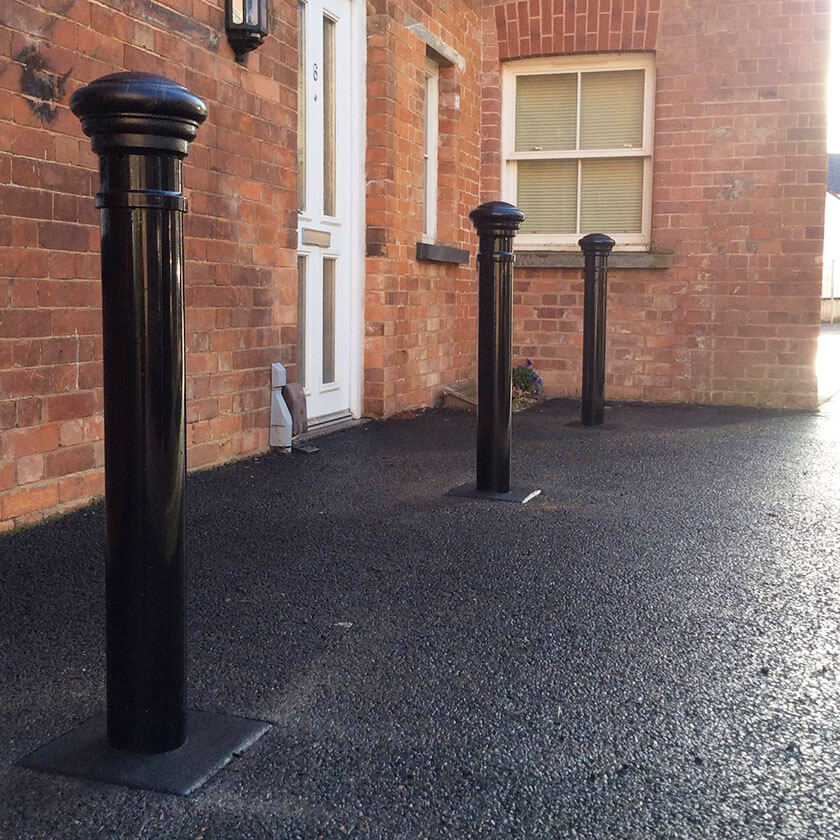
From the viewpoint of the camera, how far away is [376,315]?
7.11 m

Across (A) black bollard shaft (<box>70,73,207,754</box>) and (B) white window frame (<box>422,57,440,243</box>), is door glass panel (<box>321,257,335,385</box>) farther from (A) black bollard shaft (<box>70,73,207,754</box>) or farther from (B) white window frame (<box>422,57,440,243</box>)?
(A) black bollard shaft (<box>70,73,207,754</box>)

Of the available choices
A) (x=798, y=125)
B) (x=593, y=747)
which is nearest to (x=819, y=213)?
(x=798, y=125)

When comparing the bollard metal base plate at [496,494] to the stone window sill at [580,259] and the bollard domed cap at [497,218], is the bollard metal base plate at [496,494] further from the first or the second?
the stone window sill at [580,259]

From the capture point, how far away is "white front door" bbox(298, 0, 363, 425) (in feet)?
20.8

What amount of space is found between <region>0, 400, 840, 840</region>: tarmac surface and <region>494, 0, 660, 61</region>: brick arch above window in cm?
498

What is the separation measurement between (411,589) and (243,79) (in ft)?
10.2

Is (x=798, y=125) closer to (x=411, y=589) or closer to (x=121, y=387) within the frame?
(x=411, y=589)

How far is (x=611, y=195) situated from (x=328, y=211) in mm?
3260

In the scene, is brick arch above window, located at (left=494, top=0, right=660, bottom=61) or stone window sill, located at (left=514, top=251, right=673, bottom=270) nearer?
brick arch above window, located at (left=494, top=0, right=660, bottom=61)

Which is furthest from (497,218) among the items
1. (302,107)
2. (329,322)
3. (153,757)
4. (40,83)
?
(153,757)

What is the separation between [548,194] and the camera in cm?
927

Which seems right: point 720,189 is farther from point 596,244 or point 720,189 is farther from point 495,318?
point 495,318

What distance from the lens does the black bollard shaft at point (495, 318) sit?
14.4 ft

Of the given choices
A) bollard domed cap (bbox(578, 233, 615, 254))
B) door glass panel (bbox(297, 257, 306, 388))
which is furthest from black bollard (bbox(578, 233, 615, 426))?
door glass panel (bbox(297, 257, 306, 388))
